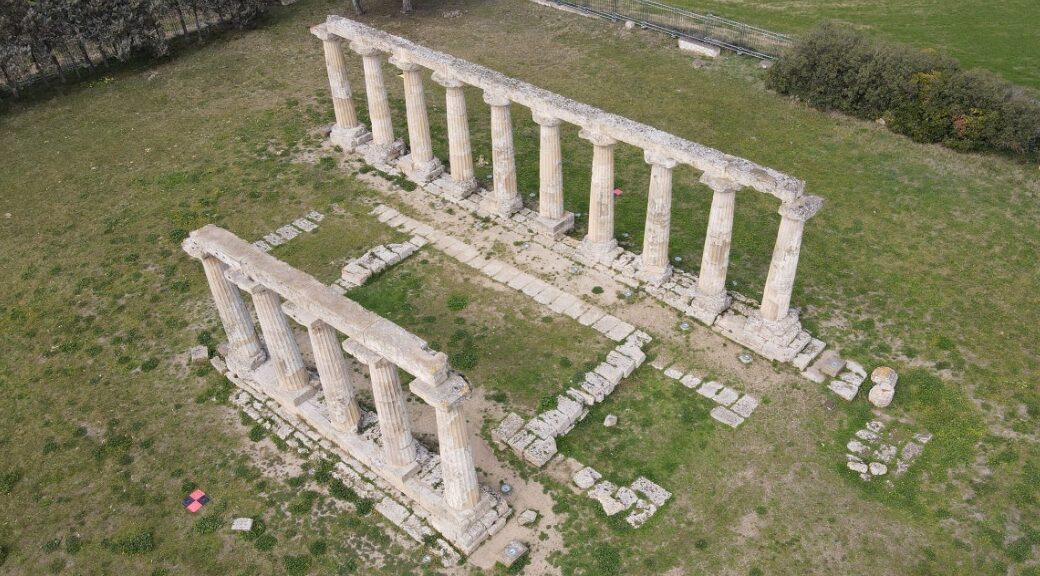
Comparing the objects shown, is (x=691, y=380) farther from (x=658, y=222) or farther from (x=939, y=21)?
(x=939, y=21)

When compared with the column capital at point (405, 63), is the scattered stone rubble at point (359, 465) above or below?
below

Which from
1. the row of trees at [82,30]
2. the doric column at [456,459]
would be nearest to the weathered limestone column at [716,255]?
the doric column at [456,459]

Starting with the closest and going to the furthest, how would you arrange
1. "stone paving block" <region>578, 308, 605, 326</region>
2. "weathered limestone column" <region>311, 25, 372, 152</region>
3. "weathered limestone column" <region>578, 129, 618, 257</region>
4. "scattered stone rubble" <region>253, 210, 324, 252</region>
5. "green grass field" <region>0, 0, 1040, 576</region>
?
1. "green grass field" <region>0, 0, 1040, 576</region>
2. "weathered limestone column" <region>578, 129, 618, 257</region>
3. "stone paving block" <region>578, 308, 605, 326</region>
4. "scattered stone rubble" <region>253, 210, 324, 252</region>
5. "weathered limestone column" <region>311, 25, 372, 152</region>

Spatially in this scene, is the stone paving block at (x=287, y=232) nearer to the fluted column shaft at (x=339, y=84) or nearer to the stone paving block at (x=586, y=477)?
the fluted column shaft at (x=339, y=84)

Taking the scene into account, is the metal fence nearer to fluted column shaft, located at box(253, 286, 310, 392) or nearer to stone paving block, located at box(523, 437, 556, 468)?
stone paving block, located at box(523, 437, 556, 468)

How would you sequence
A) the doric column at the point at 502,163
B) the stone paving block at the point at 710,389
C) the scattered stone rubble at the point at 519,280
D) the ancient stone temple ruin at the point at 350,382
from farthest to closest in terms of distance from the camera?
the doric column at the point at 502,163, the scattered stone rubble at the point at 519,280, the stone paving block at the point at 710,389, the ancient stone temple ruin at the point at 350,382

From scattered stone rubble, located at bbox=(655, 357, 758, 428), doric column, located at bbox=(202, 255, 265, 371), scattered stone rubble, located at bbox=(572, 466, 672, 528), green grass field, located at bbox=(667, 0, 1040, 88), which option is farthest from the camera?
green grass field, located at bbox=(667, 0, 1040, 88)

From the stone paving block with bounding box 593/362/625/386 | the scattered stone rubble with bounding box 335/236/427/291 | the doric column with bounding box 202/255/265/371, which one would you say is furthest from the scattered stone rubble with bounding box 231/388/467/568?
the scattered stone rubble with bounding box 335/236/427/291
